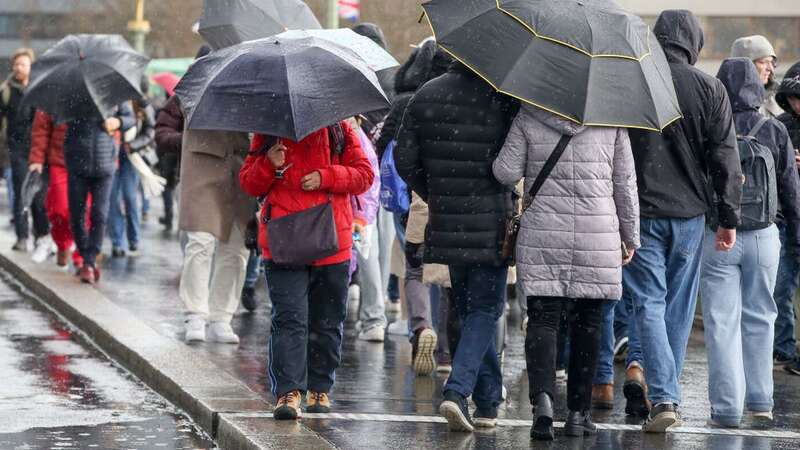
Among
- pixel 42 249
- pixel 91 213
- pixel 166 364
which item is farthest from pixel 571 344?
pixel 42 249

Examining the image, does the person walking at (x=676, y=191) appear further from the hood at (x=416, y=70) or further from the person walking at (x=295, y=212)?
the hood at (x=416, y=70)

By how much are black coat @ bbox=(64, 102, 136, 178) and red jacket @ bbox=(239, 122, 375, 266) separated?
6543mm

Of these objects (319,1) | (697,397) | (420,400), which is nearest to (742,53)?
(697,397)

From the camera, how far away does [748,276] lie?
351 inches

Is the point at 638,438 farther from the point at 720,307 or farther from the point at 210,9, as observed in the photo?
the point at 210,9

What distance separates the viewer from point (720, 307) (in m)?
8.78

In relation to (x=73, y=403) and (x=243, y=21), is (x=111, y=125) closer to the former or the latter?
(x=243, y=21)

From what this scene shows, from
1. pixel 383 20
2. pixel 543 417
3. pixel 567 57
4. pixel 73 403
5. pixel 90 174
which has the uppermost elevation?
pixel 383 20

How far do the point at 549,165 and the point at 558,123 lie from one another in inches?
7.5

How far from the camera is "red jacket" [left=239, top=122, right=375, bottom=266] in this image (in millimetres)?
8227

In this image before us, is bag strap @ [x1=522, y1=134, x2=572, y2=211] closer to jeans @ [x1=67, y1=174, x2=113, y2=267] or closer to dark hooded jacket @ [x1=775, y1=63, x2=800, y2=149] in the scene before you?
dark hooded jacket @ [x1=775, y1=63, x2=800, y2=149]

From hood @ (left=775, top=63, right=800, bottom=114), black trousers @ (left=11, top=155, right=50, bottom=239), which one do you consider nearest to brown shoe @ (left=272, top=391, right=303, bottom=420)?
hood @ (left=775, top=63, right=800, bottom=114)

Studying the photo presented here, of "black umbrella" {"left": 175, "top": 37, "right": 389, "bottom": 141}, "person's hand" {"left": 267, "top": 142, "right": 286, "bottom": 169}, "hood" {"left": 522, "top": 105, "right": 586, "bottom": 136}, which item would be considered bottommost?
"person's hand" {"left": 267, "top": 142, "right": 286, "bottom": 169}

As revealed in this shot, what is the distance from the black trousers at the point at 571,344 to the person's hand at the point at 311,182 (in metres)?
1.15
